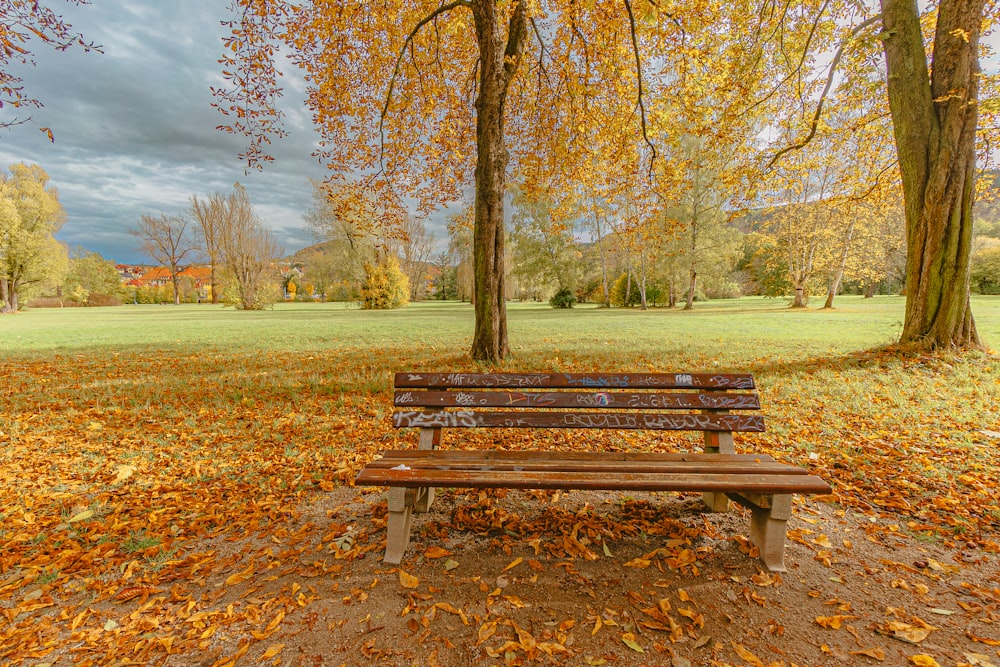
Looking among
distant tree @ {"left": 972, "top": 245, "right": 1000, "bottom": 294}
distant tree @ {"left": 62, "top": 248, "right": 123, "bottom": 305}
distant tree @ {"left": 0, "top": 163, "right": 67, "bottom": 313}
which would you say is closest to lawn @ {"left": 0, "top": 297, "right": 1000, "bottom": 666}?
distant tree @ {"left": 0, "top": 163, "right": 67, "bottom": 313}

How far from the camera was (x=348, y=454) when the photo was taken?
4.02 meters

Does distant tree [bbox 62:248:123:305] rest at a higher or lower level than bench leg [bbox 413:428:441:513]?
higher

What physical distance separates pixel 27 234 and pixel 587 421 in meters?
46.2

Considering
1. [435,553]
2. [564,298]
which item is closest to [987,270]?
[564,298]

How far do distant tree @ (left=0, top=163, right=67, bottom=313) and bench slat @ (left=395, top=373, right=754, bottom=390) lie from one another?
145 feet

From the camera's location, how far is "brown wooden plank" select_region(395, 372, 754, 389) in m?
2.82

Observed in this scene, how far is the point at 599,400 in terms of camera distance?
9.23 feet

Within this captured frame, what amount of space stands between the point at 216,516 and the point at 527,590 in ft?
7.65

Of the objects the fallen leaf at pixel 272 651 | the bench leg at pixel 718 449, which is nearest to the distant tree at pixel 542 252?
the bench leg at pixel 718 449

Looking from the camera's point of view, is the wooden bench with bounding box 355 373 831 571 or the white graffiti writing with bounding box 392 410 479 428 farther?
the white graffiti writing with bounding box 392 410 479 428

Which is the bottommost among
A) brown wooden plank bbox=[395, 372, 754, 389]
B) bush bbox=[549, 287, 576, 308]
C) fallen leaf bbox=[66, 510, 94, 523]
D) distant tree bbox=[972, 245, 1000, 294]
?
fallen leaf bbox=[66, 510, 94, 523]

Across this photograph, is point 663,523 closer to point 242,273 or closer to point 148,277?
point 242,273

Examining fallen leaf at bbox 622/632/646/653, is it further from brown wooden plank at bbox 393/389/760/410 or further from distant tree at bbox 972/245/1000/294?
distant tree at bbox 972/245/1000/294

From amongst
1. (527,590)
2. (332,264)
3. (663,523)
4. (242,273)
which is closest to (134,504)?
(527,590)
